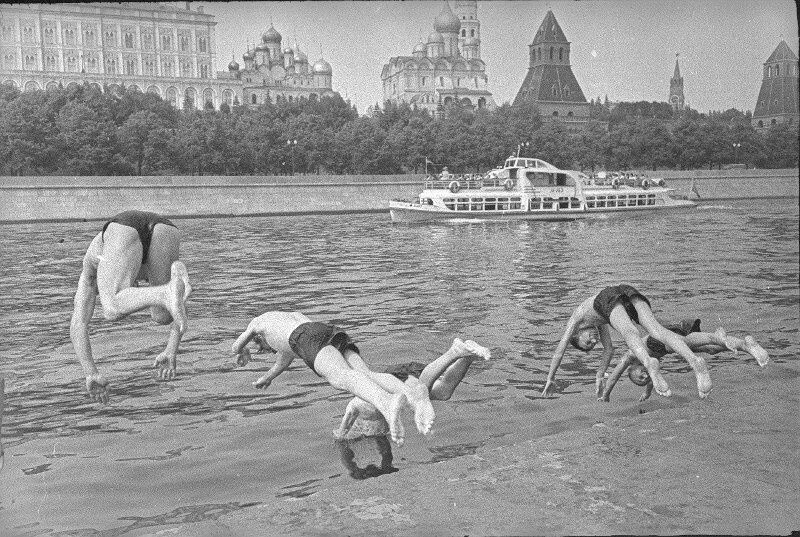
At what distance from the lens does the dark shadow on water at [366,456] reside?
463 centimetres

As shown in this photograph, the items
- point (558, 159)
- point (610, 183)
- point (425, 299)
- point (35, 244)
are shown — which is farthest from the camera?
point (558, 159)

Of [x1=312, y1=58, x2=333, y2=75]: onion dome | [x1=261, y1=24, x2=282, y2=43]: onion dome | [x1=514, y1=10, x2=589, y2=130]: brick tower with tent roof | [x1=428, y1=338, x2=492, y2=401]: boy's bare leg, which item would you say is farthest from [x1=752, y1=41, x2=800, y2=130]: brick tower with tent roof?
[x1=312, y1=58, x2=333, y2=75]: onion dome

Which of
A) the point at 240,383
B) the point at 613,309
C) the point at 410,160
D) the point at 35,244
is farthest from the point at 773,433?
the point at 410,160

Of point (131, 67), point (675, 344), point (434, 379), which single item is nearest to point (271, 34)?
point (131, 67)

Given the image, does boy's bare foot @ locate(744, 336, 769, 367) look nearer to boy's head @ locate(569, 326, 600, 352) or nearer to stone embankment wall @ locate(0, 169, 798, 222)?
boy's head @ locate(569, 326, 600, 352)

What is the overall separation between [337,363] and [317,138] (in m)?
39.4

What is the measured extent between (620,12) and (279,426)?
3192 mm

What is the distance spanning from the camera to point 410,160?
41.8m

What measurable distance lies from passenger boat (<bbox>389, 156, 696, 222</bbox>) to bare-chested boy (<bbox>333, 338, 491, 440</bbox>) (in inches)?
992

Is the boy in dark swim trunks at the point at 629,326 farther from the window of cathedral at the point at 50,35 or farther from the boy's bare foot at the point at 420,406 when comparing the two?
the window of cathedral at the point at 50,35

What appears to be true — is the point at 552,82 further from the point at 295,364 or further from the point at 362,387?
the point at 362,387

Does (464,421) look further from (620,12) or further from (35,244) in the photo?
(35,244)

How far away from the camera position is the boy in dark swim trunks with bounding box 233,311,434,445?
2695 millimetres

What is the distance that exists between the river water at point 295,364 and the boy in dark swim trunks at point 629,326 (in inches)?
44.0
